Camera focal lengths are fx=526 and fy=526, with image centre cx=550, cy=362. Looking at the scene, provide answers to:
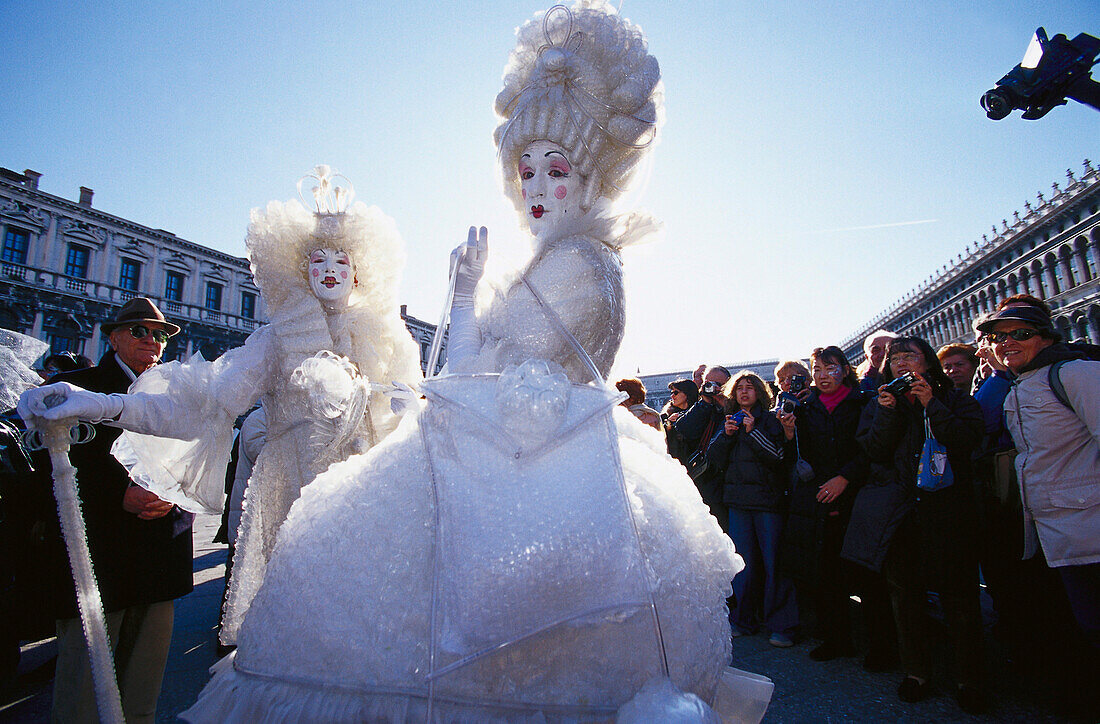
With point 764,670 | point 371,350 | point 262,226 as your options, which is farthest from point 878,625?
point 262,226

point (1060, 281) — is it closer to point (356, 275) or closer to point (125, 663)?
point (356, 275)

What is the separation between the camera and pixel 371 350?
2643 mm

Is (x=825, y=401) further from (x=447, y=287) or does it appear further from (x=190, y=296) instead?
(x=190, y=296)

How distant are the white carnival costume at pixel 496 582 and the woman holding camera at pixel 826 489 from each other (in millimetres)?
2413

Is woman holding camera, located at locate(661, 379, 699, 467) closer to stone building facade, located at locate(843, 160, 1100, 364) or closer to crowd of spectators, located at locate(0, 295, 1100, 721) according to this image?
crowd of spectators, located at locate(0, 295, 1100, 721)

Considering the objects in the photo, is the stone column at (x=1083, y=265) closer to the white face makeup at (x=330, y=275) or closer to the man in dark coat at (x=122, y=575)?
the white face makeup at (x=330, y=275)

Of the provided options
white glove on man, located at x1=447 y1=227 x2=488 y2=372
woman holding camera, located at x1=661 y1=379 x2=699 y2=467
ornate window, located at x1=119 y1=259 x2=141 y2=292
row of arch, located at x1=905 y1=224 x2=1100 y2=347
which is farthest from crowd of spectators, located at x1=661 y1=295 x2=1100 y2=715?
row of arch, located at x1=905 y1=224 x2=1100 y2=347

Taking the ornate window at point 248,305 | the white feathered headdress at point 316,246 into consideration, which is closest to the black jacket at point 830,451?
the white feathered headdress at point 316,246

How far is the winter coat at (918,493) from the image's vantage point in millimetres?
2627

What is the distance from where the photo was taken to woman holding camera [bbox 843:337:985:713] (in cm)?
257

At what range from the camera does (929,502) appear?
274 cm

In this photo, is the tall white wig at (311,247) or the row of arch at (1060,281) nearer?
the tall white wig at (311,247)

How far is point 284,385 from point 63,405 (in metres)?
1.06

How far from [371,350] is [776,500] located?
2.89 m
